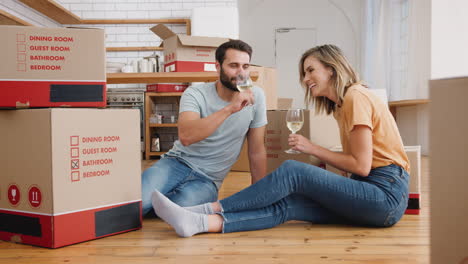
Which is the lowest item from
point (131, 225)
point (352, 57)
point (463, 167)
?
point (131, 225)

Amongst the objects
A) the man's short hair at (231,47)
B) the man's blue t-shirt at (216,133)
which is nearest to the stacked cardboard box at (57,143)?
the man's blue t-shirt at (216,133)

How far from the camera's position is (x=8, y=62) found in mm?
1608

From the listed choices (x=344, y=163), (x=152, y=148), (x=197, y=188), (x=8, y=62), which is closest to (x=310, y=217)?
(x=344, y=163)

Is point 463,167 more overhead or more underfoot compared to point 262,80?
more underfoot

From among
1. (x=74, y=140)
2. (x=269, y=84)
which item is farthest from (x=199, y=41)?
(x=74, y=140)

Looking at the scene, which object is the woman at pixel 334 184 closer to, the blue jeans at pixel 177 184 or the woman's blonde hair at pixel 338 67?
the woman's blonde hair at pixel 338 67

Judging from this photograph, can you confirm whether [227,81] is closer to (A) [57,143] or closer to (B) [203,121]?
(B) [203,121]

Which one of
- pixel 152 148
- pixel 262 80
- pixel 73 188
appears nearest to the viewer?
pixel 73 188

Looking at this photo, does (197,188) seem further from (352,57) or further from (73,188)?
(352,57)

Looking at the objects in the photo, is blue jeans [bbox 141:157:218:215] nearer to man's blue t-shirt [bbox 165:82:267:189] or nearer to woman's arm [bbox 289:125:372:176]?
man's blue t-shirt [bbox 165:82:267:189]

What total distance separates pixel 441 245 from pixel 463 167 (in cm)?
15

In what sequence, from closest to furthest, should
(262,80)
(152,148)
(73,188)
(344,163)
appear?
(73,188)
(344,163)
(262,80)
(152,148)

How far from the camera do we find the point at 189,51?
9.62 feet

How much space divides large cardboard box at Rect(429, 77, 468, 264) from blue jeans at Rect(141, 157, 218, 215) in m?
1.35
